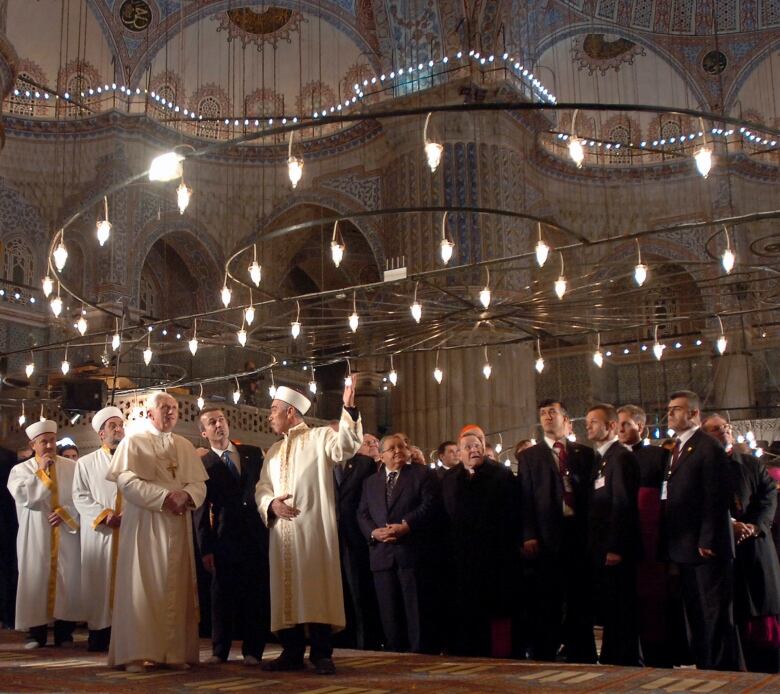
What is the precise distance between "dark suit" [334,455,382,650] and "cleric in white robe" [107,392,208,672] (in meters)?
1.53

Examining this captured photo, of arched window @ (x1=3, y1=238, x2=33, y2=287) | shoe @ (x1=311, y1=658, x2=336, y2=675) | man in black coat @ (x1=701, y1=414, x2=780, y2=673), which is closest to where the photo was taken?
shoe @ (x1=311, y1=658, x2=336, y2=675)

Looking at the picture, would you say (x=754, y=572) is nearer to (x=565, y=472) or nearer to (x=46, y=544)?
(x=565, y=472)

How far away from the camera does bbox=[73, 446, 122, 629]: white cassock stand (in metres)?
5.51

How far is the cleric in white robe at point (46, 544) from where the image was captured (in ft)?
19.8

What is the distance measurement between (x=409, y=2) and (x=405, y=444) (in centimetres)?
1211

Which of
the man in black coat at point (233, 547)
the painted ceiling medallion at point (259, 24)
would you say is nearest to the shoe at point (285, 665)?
the man in black coat at point (233, 547)

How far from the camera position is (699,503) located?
484 cm

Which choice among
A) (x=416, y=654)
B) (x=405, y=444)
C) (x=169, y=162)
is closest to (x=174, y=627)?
(x=416, y=654)

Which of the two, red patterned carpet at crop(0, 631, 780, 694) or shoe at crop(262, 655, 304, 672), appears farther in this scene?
shoe at crop(262, 655, 304, 672)

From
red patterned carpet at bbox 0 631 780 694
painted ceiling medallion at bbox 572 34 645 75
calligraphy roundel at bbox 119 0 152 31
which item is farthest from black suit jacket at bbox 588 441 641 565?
painted ceiling medallion at bbox 572 34 645 75

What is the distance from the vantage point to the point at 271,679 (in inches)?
163

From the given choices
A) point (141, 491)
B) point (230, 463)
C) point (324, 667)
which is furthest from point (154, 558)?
point (324, 667)

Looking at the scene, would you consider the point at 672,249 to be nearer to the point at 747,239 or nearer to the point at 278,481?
the point at 747,239

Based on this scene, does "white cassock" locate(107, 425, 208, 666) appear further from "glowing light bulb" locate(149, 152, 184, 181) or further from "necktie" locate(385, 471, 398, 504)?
"glowing light bulb" locate(149, 152, 184, 181)
